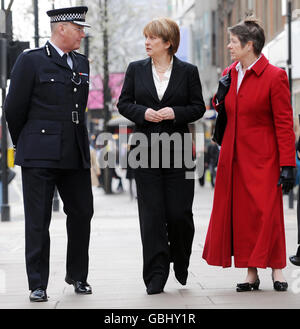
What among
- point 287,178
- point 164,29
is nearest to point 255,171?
point 287,178

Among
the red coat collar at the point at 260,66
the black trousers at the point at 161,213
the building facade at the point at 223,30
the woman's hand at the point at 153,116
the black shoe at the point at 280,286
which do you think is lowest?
the black shoe at the point at 280,286

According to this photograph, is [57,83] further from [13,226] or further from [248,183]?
[13,226]

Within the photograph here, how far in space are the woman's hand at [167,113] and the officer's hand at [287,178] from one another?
0.89 metres

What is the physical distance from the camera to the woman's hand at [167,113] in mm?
6609

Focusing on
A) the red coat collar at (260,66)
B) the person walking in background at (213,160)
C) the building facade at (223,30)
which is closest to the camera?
the red coat collar at (260,66)

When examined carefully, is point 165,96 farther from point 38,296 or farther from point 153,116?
point 38,296

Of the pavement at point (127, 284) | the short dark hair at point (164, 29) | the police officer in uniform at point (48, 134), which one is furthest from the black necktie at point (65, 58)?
the pavement at point (127, 284)

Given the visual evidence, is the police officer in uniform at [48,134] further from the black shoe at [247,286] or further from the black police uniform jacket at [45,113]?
the black shoe at [247,286]

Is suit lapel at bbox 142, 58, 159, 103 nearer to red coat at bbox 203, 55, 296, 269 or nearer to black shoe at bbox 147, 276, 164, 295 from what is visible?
red coat at bbox 203, 55, 296, 269

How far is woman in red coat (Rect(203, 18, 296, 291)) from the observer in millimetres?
6605

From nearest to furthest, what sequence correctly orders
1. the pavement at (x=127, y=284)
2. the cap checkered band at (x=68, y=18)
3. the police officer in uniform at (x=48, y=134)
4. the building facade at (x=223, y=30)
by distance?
the pavement at (x=127, y=284), the police officer in uniform at (x=48, y=134), the cap checkered band at (x=68, y=18), the building facade at (x=223, y=30)

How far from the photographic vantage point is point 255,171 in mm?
6699

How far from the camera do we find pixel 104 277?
7.73m

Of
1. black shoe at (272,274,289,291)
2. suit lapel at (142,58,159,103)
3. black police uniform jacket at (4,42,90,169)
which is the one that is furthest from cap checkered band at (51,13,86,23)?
black shoe at (272,274,289,291)
